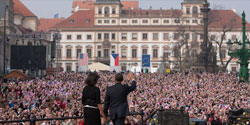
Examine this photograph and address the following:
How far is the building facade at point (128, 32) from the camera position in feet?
387

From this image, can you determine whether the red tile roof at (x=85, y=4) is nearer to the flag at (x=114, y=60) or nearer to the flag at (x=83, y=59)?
the flag at (x=114, y=60)

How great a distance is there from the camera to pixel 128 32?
121625 millimetres

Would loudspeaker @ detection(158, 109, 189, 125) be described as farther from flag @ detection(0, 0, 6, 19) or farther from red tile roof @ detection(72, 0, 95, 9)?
red tile roof @ detection(72, 0, 95, 9)

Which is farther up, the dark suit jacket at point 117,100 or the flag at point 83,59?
the flag at point 83,59

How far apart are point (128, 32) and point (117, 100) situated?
110704 millimetres

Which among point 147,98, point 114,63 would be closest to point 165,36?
point 114,63

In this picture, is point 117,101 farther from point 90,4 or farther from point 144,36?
point 90,4

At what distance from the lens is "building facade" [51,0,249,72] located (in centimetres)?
11781

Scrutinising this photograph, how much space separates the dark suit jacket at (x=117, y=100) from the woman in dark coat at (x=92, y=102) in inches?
18.0

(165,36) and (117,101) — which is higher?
(165,36)

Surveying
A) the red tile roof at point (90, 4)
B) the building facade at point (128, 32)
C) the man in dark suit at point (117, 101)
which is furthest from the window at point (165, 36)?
the man in dark suit at point (117, 101)

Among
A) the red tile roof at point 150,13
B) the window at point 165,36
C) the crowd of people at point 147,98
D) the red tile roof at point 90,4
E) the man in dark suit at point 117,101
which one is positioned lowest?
the crowd of people at point 147,98

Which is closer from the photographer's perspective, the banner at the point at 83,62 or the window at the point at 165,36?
the banner at the point at 83,62

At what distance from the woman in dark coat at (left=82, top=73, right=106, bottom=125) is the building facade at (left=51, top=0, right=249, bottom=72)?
347 ft
